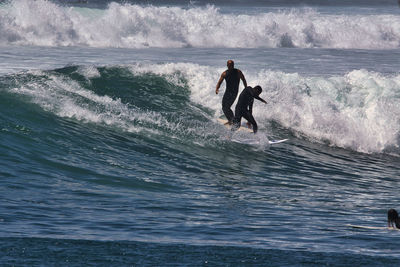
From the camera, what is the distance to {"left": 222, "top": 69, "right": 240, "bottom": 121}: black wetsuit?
15.1m

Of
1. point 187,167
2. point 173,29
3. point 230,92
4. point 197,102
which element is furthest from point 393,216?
point 173,29

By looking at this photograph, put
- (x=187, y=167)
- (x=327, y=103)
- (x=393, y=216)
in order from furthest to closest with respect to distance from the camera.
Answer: (x=327, y=103), (x=187, y=167), (x=393, y=216)

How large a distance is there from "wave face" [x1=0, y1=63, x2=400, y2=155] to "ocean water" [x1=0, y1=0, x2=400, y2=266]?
0.05 m

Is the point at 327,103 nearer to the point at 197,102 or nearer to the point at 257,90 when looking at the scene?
the point at 197,102

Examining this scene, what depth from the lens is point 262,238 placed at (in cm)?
807

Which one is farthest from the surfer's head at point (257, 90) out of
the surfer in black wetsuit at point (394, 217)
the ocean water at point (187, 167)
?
the surfer in black wetsuit at point (394, 217)

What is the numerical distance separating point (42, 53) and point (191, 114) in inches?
564

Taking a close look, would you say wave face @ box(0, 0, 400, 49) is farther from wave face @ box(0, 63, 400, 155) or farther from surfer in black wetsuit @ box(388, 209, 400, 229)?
surfer in black wetsuit @ box(388, 209, 400, 229)

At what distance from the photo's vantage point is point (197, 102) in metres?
18.5

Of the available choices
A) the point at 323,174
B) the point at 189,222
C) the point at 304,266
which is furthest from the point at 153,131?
the point at 304,266

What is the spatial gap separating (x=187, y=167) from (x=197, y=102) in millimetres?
5842

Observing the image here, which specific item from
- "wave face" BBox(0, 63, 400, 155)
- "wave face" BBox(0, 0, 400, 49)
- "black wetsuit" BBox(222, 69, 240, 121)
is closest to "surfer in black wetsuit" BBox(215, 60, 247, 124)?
"black wetsuit" BBox(222, 69, 240, 121)

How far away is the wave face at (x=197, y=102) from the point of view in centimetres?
1567

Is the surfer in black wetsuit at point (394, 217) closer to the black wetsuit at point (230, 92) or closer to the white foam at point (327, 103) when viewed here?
the black wetsuit at point (230, 92)
